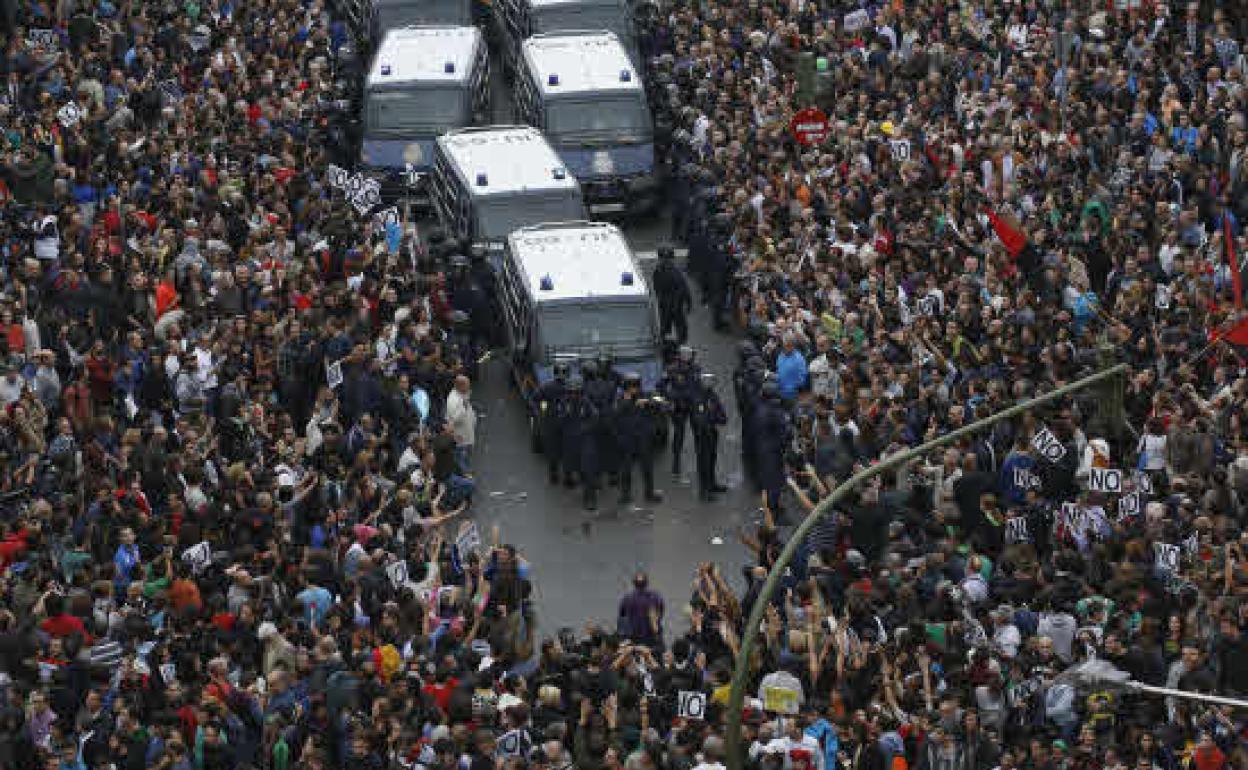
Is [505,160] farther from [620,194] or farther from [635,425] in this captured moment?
[635,425]

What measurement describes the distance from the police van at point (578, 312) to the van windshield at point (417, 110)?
6.09m

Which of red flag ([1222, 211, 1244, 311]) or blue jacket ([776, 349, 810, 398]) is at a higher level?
red flag ([1222, 211, 1244, 311])

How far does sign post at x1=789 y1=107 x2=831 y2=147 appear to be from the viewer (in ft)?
111

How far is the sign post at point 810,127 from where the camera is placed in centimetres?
3378

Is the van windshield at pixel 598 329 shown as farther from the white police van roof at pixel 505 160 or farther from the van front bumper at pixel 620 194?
the van front bumper at pixel 620 194

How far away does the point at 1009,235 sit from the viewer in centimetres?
2791

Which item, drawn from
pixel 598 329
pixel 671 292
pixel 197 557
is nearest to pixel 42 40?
pixel 671 292

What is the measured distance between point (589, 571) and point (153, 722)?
740 cm

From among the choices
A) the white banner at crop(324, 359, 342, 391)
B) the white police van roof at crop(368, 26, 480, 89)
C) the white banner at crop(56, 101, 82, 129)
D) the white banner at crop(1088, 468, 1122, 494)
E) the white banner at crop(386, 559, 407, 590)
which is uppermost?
the white police van roof at crop(368, 26, 480, 89)

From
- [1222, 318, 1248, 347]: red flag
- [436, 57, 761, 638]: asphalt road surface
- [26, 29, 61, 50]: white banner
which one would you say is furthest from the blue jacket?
[26, 29, 61, 50]: white banner

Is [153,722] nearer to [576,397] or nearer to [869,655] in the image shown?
[869,655]

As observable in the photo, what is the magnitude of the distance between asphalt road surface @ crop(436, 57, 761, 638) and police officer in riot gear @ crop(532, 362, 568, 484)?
33cm

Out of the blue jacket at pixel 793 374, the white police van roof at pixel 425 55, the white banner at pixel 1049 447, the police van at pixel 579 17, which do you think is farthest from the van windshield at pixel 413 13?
the white banner at pixel 1049 447

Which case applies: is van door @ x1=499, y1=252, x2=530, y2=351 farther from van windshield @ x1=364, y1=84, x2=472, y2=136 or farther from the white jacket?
van windshield @ x1=364, y1=84, x2=472, y2=136
